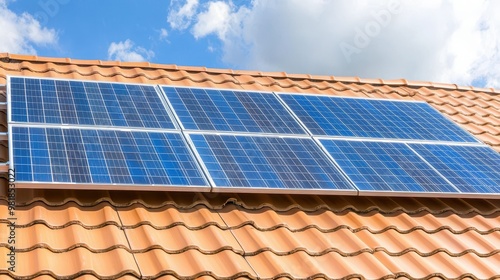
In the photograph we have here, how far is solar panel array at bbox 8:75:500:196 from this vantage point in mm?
7062

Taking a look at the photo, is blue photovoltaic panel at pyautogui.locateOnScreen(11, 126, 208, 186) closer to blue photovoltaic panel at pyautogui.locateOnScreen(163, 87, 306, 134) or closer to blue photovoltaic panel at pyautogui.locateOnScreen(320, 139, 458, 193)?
blue photovoltaic panel at pyautogui.locateOnScreen(163, 87, 306, 134)

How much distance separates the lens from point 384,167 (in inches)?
327

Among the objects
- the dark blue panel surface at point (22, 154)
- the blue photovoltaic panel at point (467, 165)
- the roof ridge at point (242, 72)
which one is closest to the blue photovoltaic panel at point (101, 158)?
the dark blue panel surface at point (22, 154)

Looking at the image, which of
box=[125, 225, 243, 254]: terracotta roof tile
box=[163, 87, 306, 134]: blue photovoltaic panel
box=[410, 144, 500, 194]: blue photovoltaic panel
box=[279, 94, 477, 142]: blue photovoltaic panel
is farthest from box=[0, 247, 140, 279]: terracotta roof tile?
box=[410, 144, 500, 194]: blue photovoltaic panel

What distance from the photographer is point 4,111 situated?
27.7ft

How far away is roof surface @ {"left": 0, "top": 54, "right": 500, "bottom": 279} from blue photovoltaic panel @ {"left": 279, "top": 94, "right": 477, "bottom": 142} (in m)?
1.33

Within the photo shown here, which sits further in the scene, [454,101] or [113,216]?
[454,101]

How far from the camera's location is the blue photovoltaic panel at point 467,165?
847 centimetres

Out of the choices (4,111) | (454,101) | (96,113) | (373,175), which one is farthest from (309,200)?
(454,101)

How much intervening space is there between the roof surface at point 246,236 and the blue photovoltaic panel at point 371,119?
133 cm

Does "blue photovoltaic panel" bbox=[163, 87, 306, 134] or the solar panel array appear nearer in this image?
the solar panel array

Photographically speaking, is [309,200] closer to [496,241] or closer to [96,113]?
[496,241]

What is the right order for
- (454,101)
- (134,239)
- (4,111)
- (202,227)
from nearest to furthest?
(134,239) < (202,227) < (4,111) < (454,101)

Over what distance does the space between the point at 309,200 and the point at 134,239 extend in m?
2.29
